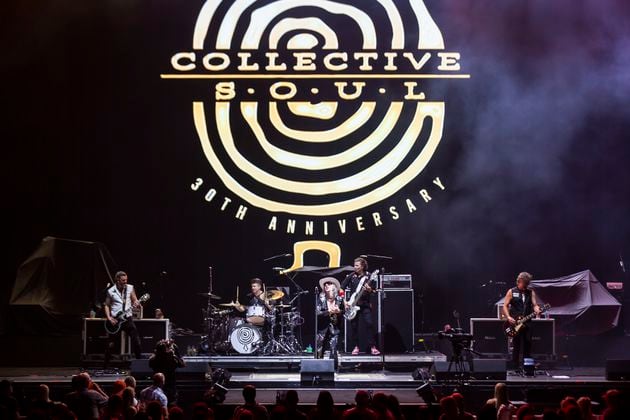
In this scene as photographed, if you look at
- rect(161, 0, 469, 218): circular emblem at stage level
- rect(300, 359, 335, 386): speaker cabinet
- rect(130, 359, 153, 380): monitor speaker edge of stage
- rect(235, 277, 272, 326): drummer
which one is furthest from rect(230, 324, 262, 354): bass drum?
rect(130, 359, 153, 380): monitor speaker edge of stage

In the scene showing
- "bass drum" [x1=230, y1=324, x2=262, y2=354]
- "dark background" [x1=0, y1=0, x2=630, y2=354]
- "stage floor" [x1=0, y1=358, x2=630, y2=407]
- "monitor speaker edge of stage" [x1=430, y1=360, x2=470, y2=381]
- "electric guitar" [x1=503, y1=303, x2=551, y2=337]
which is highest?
"dark background" [x1=0, y1=0, x2=630, y2=354]

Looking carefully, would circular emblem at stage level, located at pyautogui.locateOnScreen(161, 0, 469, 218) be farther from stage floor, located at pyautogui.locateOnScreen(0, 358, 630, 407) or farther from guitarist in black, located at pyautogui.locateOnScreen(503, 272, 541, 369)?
stage floor, located at pyautogui.locateOnScreen(0, 358, 630, 407)

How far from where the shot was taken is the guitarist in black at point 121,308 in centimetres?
1302

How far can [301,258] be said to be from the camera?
1480 centimetres

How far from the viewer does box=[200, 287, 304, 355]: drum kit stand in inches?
546

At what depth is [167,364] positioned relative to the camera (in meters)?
10.6

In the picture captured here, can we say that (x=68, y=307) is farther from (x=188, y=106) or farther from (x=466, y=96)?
(x=466, y=96)

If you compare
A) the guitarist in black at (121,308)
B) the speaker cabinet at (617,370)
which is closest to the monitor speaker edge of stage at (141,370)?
the guitarist in black at (121,308)

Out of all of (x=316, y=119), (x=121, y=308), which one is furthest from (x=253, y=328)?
(x=316, y=119)

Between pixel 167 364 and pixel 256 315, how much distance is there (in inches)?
134

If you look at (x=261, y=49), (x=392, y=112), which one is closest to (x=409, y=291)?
(x=392, y=112)

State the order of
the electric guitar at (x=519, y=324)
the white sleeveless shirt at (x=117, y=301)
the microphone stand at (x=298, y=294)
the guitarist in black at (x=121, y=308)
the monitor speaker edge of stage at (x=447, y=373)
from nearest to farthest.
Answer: the monitor speaker edge of stage at (x=447, y=373) < the electric guitar at (x=519, y=324) < the guitarist in black at (x=121, y=308) < the white sleeveless shirt at (x=117, y=301) < the microphone stand at (x=298, y=294)

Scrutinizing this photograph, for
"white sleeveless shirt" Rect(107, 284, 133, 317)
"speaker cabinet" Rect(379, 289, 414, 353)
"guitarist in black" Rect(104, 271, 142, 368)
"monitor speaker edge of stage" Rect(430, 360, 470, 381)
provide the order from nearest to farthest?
"monitor speaker edge of stage" Rect(430, 360, 470, 381), "guitarist in black" Rect(104, 271, 142, 368), "white sleeveless shirt" Rect(107, 284, 133, 317), "speaker cabinet" Rect(379, 289, 414, 353)

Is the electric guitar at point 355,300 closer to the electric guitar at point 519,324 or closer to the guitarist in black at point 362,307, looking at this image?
the guitarist in black at point 362,307
